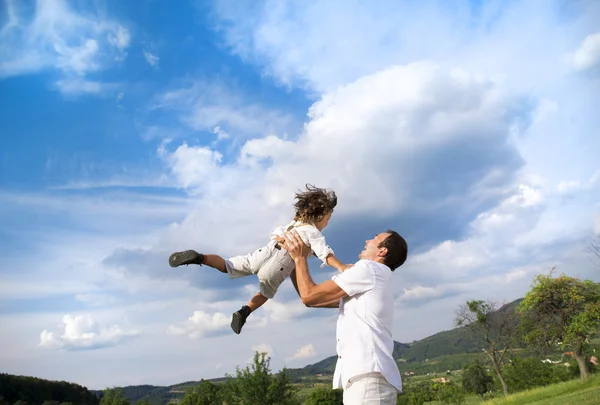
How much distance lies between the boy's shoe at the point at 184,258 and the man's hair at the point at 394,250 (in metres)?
2.81

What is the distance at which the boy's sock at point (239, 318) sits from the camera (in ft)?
20.3

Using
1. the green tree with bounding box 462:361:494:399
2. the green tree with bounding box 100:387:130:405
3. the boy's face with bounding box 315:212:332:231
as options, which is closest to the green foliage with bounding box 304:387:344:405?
the green tree with bounding box 462:361:494:399

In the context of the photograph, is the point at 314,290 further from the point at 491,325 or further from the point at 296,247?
the point at 491,325

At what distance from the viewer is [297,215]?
6.05 m

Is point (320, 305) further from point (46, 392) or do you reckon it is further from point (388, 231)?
point (46, 392)

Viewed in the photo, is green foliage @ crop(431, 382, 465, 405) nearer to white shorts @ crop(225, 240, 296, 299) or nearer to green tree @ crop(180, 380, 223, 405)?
green tree @ crop(180, 380, 223, 405)

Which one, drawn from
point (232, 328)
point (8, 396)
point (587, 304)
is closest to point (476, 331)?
point (587, 304)

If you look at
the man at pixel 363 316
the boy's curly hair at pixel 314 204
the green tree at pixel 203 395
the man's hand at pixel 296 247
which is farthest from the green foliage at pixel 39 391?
the man at pixel 363 316

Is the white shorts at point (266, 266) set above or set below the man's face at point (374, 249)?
above

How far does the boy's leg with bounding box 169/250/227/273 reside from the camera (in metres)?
6.07

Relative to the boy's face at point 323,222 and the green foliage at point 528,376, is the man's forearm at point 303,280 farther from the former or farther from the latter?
the green foliage at point 528,376

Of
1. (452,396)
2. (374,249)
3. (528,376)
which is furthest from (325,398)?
(374,249)

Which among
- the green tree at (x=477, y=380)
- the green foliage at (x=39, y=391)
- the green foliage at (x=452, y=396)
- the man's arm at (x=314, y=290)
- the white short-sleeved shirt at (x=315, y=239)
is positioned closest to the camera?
the man's arm at (x=314, y=290)

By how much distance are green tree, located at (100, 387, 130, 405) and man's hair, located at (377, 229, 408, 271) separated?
73.7 metres
